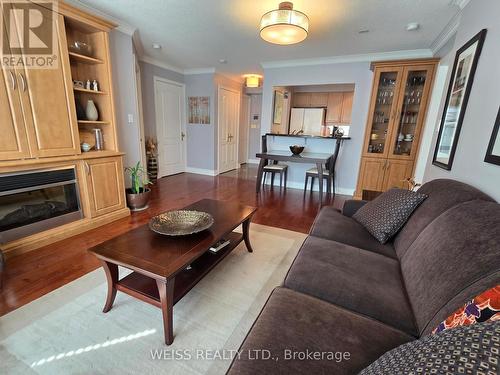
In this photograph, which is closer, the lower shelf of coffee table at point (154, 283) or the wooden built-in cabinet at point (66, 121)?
the lower shelf of coffee table at point (154, 283)

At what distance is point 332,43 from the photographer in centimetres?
338

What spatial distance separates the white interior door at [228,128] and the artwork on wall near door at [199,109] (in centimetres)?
33

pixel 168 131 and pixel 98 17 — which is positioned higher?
pixel 98 17

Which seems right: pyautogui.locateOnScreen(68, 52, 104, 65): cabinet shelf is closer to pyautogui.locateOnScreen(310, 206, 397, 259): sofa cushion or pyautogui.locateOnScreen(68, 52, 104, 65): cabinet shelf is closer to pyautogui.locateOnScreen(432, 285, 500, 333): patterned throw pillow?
pyautogui.locateOnScreen(310, 206, 397, 259): sofa cushion

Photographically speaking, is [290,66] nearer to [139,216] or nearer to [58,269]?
[139,216]

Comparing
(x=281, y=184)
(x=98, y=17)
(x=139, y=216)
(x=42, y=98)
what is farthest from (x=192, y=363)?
(x=281, y=184)

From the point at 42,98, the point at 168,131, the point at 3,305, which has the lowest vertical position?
the point at 3,305

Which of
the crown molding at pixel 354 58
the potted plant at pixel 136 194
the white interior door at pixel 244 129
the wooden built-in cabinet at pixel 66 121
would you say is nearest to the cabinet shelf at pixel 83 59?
the wooden built-in cabinet at pixel 66 121

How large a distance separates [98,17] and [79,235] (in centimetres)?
237

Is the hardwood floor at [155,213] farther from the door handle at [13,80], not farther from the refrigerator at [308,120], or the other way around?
the refrigerator at [308,120]

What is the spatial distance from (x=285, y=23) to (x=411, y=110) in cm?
276

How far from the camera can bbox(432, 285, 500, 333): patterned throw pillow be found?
2.09 ft

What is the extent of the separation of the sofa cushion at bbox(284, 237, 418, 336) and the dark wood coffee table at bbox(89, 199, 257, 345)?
0.60 meters

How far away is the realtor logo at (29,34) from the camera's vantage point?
1917mm
